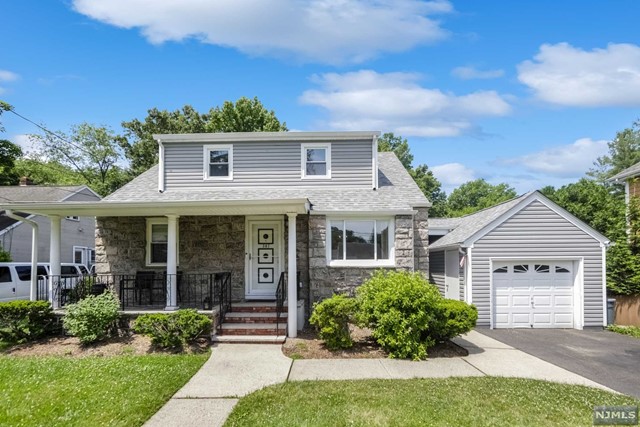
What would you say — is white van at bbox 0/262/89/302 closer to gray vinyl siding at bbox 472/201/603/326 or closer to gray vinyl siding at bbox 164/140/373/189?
gray vinyl siding at bbox 164/140/373/189

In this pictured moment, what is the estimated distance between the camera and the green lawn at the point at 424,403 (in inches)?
187

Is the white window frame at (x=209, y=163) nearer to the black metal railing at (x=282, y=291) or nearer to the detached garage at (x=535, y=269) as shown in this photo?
the black metal railing at (x=282, y=291)

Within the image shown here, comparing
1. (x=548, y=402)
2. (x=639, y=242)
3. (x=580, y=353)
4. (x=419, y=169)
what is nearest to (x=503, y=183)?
(x=419, y=169)

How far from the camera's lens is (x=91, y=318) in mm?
8188

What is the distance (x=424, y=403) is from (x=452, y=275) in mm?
7615

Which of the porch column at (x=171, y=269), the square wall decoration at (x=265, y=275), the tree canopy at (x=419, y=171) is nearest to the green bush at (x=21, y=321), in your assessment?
the porch column at (x=171, y=269)

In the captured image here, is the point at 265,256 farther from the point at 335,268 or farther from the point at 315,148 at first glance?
the point at 315,148

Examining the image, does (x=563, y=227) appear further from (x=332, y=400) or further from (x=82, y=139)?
(x=82, y=139)

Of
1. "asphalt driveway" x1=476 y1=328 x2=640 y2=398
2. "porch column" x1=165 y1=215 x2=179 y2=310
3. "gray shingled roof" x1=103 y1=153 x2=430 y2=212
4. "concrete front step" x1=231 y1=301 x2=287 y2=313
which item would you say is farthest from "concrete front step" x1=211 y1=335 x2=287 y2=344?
"asphalt driveway" x1=476 y1=328 x2=640 y2=398

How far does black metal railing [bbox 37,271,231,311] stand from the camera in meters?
9.88

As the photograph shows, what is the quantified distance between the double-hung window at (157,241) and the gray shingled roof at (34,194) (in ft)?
38.6

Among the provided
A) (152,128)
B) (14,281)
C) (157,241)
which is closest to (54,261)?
(157,241)

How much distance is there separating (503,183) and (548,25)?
42.3 m

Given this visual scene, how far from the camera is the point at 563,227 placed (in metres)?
11.1
